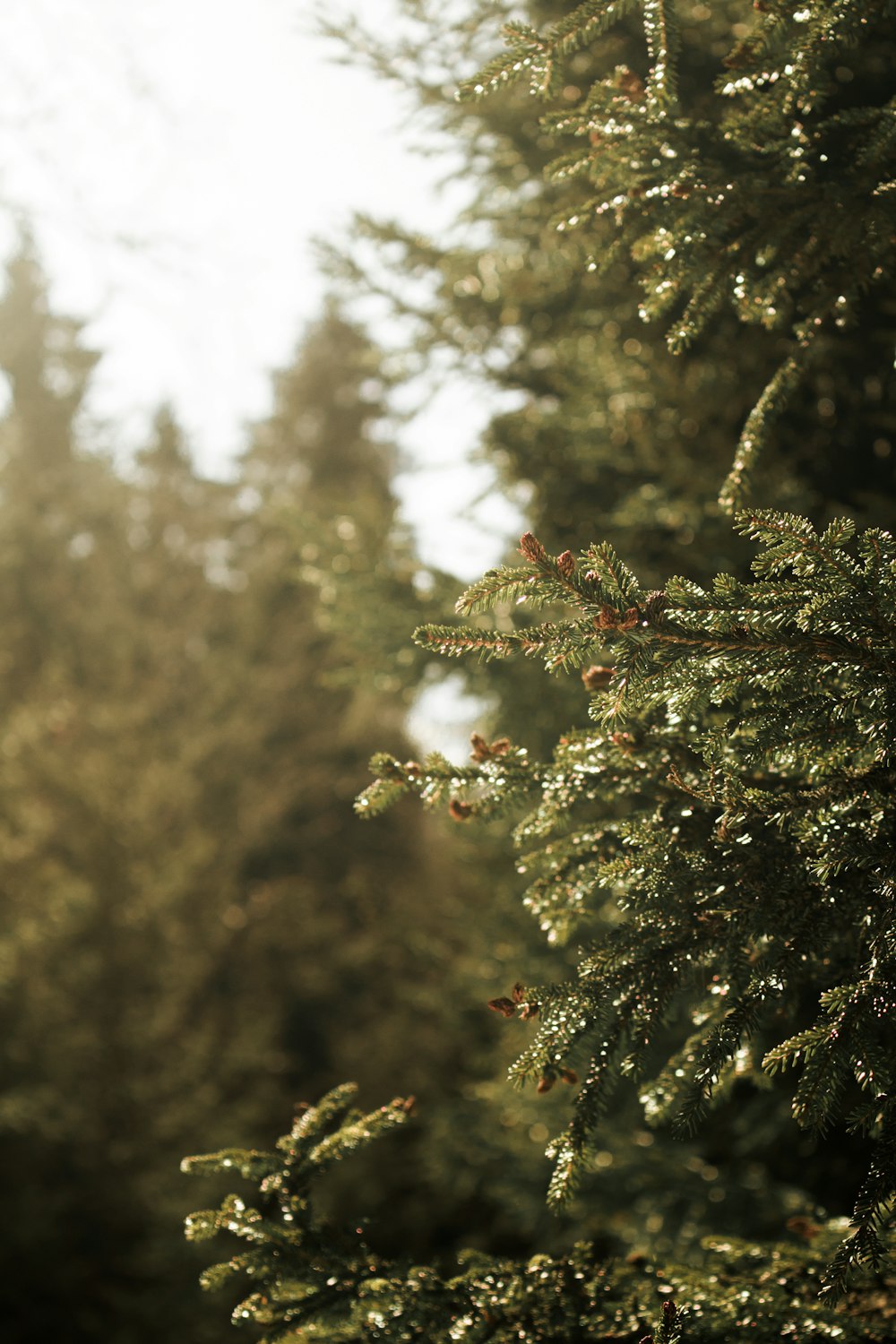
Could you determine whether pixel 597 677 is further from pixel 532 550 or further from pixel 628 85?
A: pixel 628 85

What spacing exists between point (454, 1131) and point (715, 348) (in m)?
5.02

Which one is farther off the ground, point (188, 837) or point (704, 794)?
point (188, 837)

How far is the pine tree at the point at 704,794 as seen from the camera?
49.0 inches

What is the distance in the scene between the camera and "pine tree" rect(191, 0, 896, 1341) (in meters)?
1.25

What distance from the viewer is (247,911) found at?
8.59m

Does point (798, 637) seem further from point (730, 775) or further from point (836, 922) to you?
point (836, 922)

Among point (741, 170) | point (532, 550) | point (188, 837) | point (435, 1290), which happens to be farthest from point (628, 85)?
point (188, 837)

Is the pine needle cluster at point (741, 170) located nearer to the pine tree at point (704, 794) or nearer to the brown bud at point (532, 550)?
the pine tree at point (704, 794)

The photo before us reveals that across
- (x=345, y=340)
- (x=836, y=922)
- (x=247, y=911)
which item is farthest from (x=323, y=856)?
(x=836, y=922)

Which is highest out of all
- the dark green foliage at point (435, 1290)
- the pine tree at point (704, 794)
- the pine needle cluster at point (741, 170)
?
the pine needle cluster at point (741, 170)

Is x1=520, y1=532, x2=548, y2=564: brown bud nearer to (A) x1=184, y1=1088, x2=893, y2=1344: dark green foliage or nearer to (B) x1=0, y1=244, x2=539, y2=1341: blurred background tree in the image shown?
(A) x1=184, y1=1088, x2=893, y2=1344: dark green foliage

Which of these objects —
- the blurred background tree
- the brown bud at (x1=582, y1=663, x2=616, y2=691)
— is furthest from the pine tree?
the blurred background tree

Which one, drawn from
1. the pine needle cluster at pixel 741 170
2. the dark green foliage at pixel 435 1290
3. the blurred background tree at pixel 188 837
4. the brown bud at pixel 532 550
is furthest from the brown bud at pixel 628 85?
the dark green foliage at pixel 435 1290

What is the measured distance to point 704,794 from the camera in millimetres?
1424
